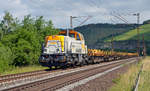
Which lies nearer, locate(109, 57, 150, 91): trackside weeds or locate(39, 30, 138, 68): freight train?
locate(109, 57, 150, 91): trackside weeds

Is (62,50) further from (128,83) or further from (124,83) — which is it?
(128,83)

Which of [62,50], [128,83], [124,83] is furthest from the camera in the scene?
[62,50]

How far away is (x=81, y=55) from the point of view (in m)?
21.9

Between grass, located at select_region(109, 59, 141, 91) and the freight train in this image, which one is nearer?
grass, located at select_region(109, 59, 141, 91)

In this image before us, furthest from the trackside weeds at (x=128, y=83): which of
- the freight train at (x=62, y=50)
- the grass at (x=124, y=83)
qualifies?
the freight train at (x=62, y=50)

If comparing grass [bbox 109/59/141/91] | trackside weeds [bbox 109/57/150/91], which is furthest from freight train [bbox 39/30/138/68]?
grass [bbox 109/59/141/91]

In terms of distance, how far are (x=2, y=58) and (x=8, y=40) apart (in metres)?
7.56

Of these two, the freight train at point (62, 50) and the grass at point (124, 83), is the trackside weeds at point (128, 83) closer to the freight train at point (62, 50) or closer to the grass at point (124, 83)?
the grass at point (124, 83)

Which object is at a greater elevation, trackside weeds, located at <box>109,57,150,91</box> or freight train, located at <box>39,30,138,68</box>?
freight train, located at <box>39,30,138,68</box>

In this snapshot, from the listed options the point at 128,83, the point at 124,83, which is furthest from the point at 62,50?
the point at 128,83

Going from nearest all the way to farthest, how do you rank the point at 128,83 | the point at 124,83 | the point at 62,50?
the point at 128,83
the point at 124,83
the point at 62,50

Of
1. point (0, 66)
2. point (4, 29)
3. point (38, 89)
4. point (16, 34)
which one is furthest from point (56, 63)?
point (4, 29)

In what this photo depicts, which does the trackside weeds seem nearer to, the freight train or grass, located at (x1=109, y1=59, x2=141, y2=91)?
grass, located at (x1=109, y1=59, x2=141, y2=91)

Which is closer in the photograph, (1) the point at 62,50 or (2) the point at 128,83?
(2) the point at 128,83
